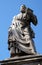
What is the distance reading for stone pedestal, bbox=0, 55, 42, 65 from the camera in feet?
40.2

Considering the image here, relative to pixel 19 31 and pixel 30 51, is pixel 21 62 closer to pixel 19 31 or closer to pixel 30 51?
pixel 30 51

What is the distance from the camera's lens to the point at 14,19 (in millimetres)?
14398

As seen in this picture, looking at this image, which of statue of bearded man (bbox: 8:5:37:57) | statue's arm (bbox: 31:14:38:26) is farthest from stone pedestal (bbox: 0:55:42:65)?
statue's arm (bbox: 31:14:38:26)

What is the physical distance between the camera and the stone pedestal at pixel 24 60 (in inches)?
482

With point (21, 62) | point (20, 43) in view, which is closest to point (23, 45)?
point (20, 43)

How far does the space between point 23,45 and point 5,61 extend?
1.13 metres

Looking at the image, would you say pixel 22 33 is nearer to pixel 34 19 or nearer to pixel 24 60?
pixel 34 19

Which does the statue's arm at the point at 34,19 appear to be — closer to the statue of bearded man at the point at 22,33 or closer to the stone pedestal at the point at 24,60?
the statue of bearded man at the point at 22,33

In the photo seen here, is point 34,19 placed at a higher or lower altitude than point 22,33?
higher

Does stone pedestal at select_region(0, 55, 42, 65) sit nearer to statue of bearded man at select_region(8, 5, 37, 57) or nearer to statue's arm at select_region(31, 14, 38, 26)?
statue of bearded man at select_region(8, 5, 37, 57)

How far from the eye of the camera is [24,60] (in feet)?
40.7

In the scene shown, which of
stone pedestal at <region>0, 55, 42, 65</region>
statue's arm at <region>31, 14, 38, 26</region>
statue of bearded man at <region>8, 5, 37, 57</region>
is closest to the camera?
stone pedestal at <region>0, 55, 42, 65</region>

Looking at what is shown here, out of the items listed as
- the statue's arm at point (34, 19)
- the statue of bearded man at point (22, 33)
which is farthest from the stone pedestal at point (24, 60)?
the statue's arm at point (34, 19)

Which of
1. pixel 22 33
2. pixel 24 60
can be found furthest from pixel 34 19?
pixel 24 60
